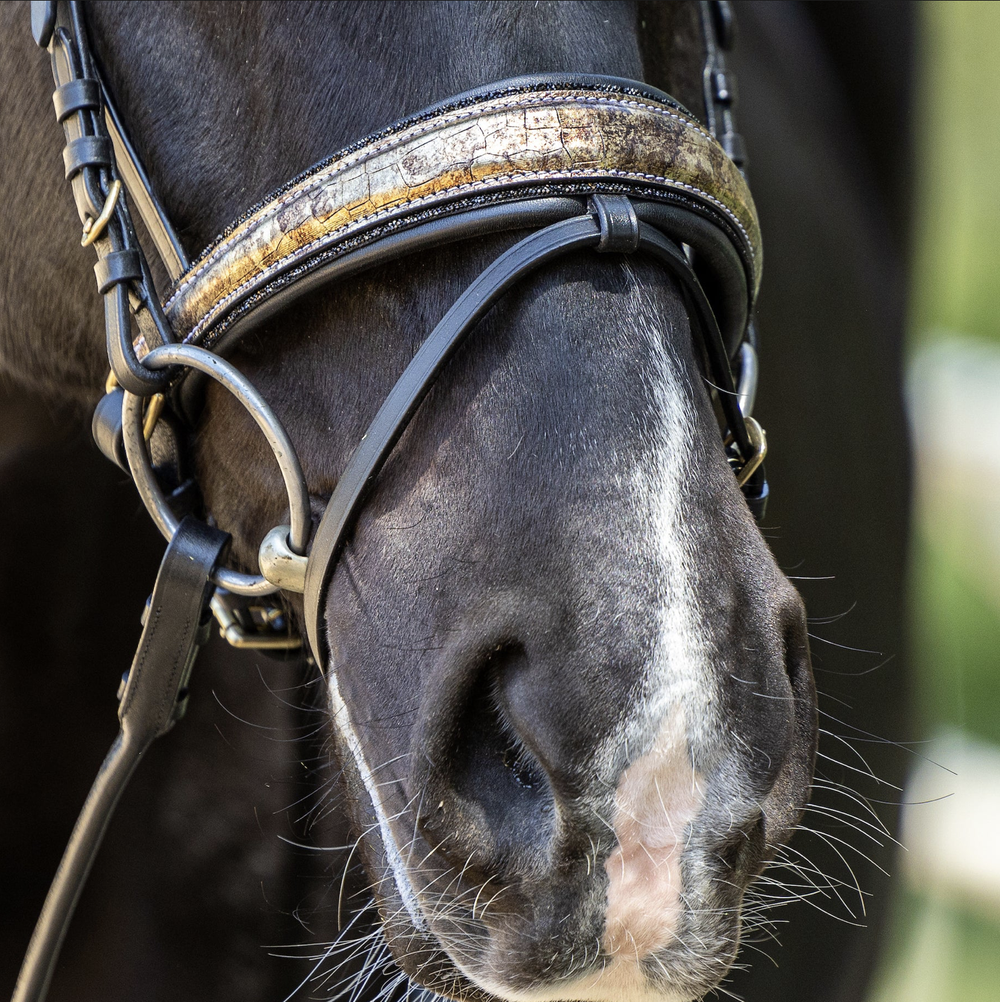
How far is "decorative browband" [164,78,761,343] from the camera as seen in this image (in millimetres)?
765

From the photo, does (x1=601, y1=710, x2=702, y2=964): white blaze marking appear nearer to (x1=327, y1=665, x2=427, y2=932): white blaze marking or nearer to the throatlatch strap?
(x1=327, y1=665, x2=427, y2=932): white blaze marking

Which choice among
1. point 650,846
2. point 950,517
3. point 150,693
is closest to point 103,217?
point 150,693

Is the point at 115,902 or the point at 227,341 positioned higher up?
the point at 227,341

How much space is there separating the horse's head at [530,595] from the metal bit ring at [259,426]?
33 mm

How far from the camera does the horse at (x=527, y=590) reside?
2.25ft

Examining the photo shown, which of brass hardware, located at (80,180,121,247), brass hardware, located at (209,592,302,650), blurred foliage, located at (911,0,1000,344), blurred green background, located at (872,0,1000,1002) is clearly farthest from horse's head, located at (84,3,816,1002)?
blurred foliage, located at (911,0,1000,344)

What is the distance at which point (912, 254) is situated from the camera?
66.3 inches

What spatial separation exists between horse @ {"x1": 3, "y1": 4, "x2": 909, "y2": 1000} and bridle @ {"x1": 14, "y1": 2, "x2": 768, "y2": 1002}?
0.03 m

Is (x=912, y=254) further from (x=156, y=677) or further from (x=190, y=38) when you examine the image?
(x=156, y=677)

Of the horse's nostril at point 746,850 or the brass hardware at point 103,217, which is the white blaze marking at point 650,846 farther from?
the brass hardware at point 103,217

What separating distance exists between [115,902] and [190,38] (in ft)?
3.59

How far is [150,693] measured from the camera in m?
1.04

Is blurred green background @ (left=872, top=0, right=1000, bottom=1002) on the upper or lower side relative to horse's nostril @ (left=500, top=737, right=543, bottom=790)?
upper

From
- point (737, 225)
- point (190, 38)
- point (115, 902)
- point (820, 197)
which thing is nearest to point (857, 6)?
point (820, 197)
